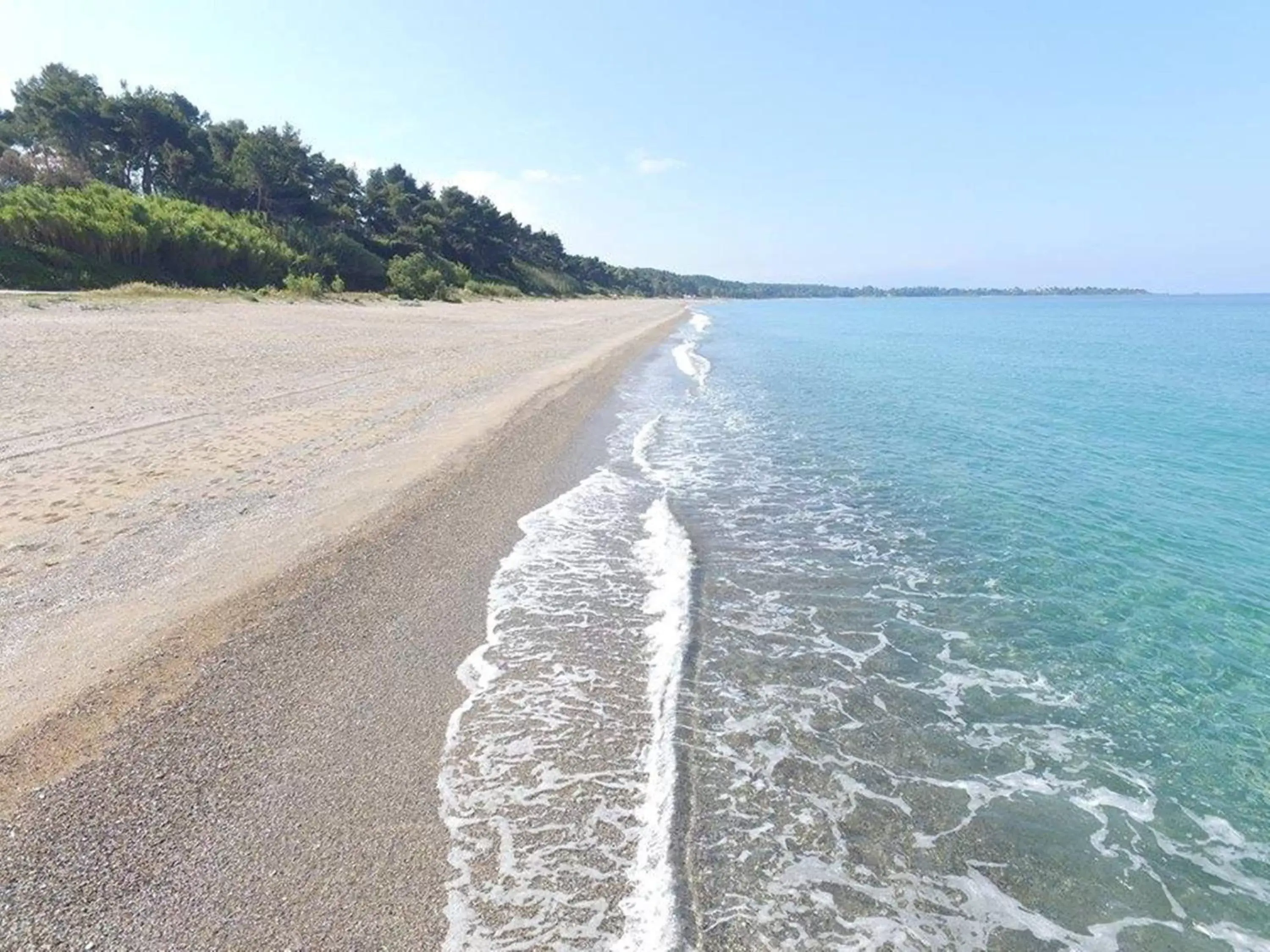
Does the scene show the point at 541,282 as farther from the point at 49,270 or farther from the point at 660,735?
the point at 660,735

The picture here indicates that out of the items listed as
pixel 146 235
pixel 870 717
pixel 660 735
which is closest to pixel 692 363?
pixel 870 717

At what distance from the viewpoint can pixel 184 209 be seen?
41000 millimetres

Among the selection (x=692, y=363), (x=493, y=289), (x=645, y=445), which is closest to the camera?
(x=645, y=445)

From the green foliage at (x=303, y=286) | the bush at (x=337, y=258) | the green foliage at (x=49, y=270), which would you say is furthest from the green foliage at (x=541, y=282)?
the green foliage at (x=49, y=270)

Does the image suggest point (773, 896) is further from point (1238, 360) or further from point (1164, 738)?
point (1238, 360)

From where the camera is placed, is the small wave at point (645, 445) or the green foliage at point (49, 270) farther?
the green foliage at point (49, 270)

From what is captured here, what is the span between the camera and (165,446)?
10.9 meters

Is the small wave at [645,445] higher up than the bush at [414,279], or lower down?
lower down

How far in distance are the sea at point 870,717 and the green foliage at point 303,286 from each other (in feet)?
119

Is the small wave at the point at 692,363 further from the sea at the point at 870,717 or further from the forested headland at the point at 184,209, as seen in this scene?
the forested headland at the point at 184,209

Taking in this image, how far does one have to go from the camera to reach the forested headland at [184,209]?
32062 mm

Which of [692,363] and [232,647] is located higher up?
[232,647]

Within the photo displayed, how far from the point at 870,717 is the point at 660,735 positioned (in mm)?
2025

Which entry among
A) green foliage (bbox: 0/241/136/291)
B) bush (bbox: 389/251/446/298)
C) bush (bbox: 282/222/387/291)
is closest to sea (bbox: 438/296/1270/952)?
green foliage (bbox: 0/241/136/291)
